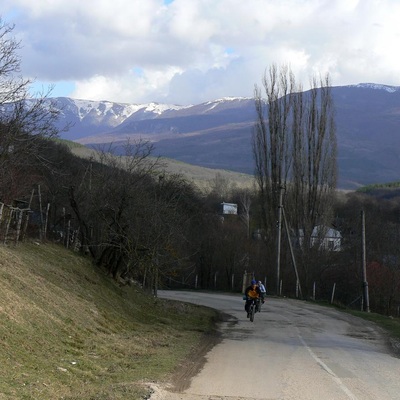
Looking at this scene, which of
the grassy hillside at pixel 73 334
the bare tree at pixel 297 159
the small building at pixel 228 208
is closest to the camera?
the grassy hillside at pixel 73 334

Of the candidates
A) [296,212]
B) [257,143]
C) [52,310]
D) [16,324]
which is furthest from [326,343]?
[257,143]

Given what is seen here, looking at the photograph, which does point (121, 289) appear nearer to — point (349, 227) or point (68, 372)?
point (68, 372)

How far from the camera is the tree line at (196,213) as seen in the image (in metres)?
22.7

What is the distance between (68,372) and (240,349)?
7133mm

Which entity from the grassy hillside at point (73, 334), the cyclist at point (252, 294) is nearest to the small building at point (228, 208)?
the cyclist at point (252, 294)

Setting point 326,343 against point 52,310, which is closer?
point 52,310

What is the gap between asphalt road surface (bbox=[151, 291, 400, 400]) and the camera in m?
10.7

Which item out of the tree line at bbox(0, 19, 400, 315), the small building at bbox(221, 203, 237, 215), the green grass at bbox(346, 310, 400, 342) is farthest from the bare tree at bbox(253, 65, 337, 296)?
the small building at bbox(221, 203, 237, 215)

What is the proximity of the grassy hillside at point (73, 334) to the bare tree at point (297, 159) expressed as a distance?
94.4ft

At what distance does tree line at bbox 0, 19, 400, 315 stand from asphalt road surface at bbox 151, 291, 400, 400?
225 inches

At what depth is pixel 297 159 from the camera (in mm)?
53062

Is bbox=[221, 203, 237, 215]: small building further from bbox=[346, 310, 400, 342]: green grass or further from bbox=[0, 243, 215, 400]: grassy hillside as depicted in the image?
bbox=[0, 243, 215, 400]: grassy hillside

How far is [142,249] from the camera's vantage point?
26312mm

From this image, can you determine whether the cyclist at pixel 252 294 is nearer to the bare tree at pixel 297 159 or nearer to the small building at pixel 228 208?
the bare tree at pixel 297 159
